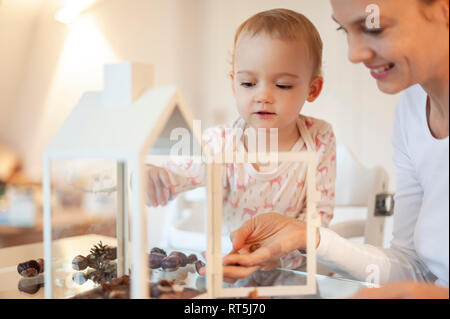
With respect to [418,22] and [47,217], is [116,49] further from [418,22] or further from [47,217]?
[418,22]

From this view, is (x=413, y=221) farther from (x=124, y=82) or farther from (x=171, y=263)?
(x=124, y=82)

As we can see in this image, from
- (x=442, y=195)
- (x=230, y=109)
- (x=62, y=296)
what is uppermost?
(x=230, y=109)

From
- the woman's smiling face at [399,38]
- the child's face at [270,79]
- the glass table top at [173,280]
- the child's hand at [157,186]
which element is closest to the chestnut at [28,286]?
the glass table top at [173,280]

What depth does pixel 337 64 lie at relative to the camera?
0.71 metres

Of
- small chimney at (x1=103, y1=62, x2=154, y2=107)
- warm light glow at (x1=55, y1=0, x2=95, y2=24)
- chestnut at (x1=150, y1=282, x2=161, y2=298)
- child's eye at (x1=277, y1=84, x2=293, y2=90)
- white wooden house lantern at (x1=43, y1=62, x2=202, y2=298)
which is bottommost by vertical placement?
chestnut at (x1=150, y1=282, x2=161, y2=298)

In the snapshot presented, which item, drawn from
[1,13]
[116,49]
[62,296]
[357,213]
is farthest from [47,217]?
[357,213]

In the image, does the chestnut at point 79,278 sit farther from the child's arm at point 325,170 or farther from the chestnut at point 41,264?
the child's arm at point 325,170

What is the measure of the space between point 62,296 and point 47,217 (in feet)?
0.34

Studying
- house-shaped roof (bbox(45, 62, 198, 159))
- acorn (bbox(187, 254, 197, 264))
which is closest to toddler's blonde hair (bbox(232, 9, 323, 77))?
house-shaped roof (bbox(45, 62, 198, 159))

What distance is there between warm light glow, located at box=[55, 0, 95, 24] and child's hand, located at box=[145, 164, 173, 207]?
0.94ft

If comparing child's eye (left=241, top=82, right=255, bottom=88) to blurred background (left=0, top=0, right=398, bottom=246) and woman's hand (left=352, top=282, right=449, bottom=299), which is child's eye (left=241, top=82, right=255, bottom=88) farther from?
woman's hand (left=352, top=282, right=449, bottom=299)

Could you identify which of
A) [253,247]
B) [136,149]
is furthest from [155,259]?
[136,149]

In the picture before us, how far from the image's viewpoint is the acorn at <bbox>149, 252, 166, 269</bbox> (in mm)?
557

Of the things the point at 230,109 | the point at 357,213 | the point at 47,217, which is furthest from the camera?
the point at 357,213
